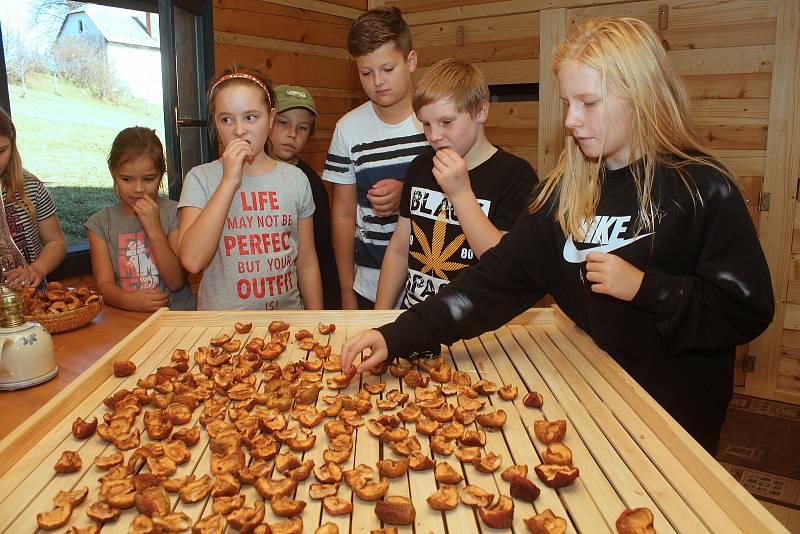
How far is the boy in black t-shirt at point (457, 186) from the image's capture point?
6.17 feet

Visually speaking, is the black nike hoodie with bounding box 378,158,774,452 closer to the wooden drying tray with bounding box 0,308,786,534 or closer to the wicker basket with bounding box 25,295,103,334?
the wooden drying tray with bounding box 0,308,786,534

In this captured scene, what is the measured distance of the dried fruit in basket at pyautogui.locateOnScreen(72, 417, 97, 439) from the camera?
3.92 feet

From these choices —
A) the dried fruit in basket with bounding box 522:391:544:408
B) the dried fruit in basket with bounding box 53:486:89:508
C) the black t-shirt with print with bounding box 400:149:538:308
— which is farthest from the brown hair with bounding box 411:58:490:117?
the dried fruit in basket with bounding box 53:486:89:508

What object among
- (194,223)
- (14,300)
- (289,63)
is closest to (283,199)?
(194,223)

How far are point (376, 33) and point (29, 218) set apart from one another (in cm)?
154

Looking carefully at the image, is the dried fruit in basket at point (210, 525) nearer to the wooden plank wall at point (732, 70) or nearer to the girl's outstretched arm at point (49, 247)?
the girl's outstretched arm at point (49, 247)

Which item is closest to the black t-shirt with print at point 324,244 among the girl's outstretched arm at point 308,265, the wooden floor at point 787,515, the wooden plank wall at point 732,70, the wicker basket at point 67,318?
the girl's outstretched arm at point 308,265

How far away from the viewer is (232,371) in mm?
1460

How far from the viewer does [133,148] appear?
Answer: 248 cm

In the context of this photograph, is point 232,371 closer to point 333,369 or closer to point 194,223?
point 333,369

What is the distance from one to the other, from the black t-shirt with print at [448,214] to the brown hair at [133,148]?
1023 mm

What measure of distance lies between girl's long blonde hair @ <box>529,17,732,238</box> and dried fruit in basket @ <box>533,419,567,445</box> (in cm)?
48

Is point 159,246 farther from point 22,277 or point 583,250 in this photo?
point 583,250

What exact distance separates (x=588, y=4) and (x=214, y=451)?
11.8 feet
